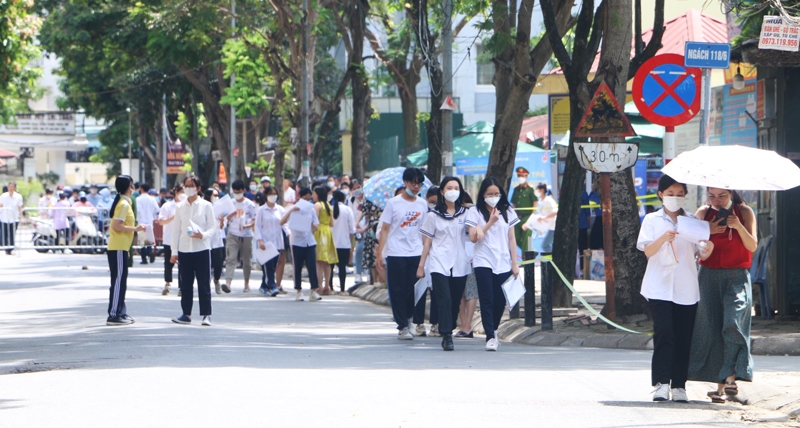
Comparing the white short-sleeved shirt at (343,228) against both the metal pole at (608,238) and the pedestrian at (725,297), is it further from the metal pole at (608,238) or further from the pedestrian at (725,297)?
the pedestrian at (725,297)

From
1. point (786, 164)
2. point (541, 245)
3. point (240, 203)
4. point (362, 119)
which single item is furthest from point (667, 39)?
point (786, 164)

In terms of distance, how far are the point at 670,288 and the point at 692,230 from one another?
0.47 m

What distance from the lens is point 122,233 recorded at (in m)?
14.4

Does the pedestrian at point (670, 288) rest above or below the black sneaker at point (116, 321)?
above

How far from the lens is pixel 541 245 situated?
23.0 meters

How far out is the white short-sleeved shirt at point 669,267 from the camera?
832cm

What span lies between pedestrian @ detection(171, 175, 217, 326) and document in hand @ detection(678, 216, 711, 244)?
7.38 meters

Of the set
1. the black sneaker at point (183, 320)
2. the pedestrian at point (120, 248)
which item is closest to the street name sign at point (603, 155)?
the black sneaker at point (183, 320)

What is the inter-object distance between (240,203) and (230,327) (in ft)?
19.0

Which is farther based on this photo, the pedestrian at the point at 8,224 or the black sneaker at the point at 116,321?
the pedestrian at the point at 8,224

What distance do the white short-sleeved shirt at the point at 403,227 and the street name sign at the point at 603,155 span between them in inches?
75.1

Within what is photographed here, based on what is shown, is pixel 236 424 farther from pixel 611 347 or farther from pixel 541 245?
pixel 541 245

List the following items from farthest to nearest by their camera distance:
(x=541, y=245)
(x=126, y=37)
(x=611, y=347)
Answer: (x=126, y=37) → (x=541, y=245) → (x=611, y=347)

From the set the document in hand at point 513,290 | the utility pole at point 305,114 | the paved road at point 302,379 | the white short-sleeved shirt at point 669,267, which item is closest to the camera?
the paved road at point 302,379
